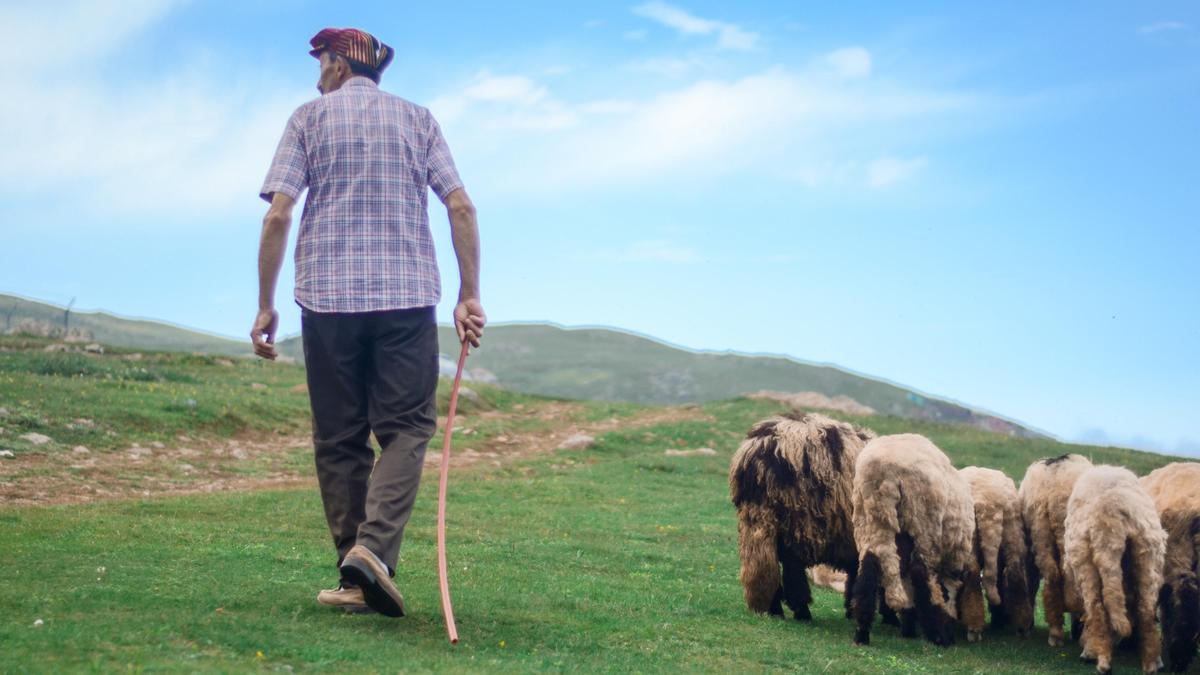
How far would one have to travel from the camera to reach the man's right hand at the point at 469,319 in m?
7.32

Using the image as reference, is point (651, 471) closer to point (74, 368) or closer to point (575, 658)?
point (74, 368)

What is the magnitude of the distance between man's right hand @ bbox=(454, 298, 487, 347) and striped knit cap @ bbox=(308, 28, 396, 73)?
1728mm

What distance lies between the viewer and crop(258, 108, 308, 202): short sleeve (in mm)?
7152

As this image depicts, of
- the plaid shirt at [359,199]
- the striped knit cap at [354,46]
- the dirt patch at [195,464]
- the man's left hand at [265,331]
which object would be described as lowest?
the dirt patch at [195,464]

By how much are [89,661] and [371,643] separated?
4.89 ft

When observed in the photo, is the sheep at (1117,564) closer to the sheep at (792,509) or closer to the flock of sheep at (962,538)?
the flock of sheep at (962,538)

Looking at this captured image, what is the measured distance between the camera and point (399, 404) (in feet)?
23.5

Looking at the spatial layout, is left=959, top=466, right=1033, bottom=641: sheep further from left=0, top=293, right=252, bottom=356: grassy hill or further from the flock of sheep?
left=0, top=293, right=252, bottom=356: grassy hill

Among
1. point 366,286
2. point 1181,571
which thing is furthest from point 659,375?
point 366,286

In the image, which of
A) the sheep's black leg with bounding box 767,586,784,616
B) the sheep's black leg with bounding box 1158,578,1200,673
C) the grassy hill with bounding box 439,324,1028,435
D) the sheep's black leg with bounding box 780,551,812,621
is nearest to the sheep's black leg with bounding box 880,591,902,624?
the sheep's black leg with bounding box 780,551,812,621

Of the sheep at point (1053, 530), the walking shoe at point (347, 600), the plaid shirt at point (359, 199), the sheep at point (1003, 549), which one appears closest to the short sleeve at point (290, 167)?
the plaid shirt at point (359, 199)

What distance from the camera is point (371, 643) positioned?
654cm

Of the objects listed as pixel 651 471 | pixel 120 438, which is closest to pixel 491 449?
pixel 651 471

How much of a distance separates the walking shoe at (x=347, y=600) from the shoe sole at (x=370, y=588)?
0.83ft
